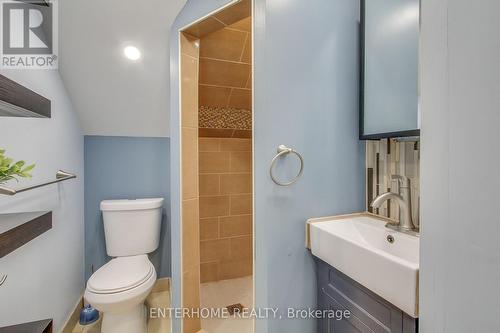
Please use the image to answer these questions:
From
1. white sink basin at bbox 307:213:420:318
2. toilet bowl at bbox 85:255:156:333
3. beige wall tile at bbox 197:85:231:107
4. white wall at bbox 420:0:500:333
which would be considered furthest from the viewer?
beige wall tile at bbox 197:85:231:107

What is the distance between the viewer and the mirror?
961 millimetres

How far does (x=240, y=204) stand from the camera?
2.43 meters

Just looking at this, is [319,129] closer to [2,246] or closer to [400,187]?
[400,187]

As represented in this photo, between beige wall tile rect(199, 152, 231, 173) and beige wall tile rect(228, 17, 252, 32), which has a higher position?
beige wall tile rect(228, 17, 252, 32)

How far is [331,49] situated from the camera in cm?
114

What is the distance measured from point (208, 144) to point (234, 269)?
1.29m

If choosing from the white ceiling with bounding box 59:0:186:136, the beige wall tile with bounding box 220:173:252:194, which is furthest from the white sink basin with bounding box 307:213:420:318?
the white ceiling with bounding box 59:0:186:136

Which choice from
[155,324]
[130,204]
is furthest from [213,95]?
[155,324]

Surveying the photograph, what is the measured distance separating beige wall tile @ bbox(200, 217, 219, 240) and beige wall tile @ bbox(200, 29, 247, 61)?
4.76 feet

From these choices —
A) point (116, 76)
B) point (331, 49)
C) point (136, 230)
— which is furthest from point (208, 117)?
point (331, 49)

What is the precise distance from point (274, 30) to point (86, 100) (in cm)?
163

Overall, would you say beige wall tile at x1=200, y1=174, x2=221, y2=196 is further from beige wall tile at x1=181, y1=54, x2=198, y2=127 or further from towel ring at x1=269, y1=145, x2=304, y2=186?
towel ring at x1=269, y1=145, x2=304, y2=186

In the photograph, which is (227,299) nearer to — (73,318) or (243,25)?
(73,318)

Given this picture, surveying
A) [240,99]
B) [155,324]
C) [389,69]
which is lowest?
[155,324]
